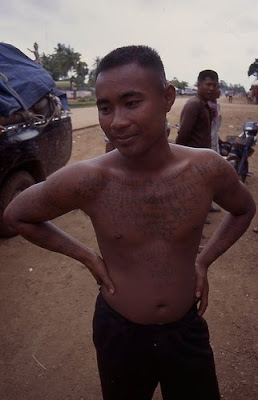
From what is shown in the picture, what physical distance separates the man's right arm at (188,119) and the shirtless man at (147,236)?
2.78 metres

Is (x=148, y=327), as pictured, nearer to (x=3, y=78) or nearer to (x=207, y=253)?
(x=207, y=253)

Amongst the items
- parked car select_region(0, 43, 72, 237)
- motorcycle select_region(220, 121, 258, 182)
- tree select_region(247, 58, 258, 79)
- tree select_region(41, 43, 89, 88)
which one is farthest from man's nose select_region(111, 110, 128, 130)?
tree select_region(41, 43, 89, 88)

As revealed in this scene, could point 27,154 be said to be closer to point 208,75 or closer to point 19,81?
point 19,81

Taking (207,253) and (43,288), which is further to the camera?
(43,288)

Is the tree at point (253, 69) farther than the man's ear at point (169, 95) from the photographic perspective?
Yes

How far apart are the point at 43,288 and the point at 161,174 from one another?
7.93 feet

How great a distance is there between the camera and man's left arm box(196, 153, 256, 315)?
1.42 meters

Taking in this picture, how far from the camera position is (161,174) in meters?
1.36

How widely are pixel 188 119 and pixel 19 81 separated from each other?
215cm

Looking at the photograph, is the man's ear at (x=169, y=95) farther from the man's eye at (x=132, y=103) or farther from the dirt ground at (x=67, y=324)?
the dirt ground at (x=67, y=324)

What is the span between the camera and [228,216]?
162 cm

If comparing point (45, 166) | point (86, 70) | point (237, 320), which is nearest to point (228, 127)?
point (45, 166)

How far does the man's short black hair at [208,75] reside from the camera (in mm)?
4035

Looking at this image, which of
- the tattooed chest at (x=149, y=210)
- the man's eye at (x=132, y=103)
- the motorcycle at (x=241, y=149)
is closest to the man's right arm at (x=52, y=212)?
the tattooed chest at (x=149, y=210)
